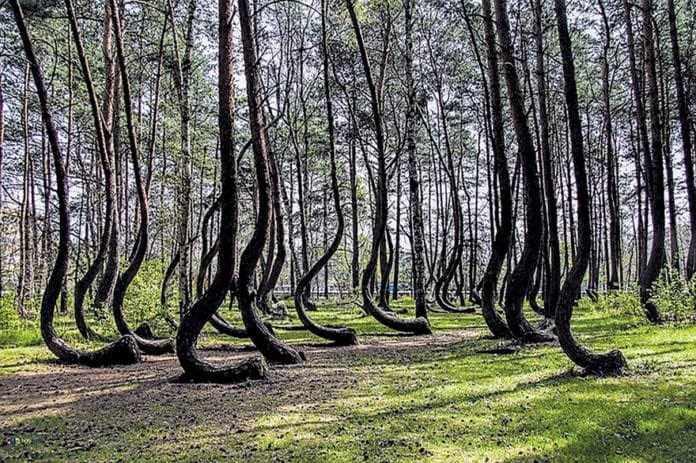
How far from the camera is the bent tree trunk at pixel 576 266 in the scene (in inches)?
269

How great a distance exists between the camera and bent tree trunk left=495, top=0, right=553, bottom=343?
949 cm

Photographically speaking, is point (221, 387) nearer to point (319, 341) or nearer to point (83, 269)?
point (319, 341)

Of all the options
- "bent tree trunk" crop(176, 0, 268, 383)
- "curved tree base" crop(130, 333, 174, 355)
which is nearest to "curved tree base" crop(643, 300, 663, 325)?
"bent tree trunk" crop(176, 0, 268, 383)

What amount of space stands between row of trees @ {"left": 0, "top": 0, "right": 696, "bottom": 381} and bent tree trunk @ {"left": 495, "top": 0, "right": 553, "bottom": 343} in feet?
0.12

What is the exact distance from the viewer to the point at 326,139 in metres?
28.5

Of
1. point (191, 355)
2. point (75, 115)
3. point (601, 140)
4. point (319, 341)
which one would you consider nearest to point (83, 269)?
point (75, 115)

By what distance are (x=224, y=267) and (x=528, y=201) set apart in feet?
17.1

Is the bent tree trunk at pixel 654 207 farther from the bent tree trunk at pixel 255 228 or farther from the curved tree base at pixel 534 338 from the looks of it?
the bent tree trunk at pixel 255 228

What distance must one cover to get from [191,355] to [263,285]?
10.0 m

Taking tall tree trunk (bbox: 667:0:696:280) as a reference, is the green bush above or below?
below

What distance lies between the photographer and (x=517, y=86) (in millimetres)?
9805

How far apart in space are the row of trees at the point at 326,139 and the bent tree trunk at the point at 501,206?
0.14 feet

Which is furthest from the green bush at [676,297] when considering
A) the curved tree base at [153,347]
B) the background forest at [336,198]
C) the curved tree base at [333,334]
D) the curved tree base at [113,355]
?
the curved tree base at [113,355]

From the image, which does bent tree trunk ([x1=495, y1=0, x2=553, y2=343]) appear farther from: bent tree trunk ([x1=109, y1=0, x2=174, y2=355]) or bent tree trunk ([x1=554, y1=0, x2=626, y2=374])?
bent tree trunk ([x1=109, y1=0, x2=174, y2=355])
